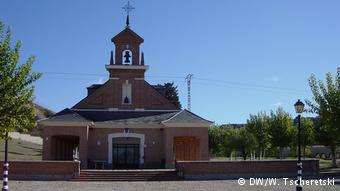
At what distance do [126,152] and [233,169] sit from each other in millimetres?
11501

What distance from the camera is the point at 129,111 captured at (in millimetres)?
40406

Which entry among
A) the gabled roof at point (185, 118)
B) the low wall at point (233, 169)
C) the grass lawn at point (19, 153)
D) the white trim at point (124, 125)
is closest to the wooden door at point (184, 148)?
the gabled roof at point (185, 118)

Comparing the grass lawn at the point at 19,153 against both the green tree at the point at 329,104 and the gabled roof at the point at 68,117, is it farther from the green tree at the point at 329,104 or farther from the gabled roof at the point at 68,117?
the green tree at the point at 329,104

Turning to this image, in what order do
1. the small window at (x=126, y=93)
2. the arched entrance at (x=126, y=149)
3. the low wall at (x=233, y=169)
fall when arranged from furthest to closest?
the small window at (x=126, y=93) → the arched entrance at (x=126, y=149) → the low wall at (x=233, y=169)

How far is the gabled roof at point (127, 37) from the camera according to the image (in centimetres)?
4100

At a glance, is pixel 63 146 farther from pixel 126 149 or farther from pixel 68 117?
pixel 126 149

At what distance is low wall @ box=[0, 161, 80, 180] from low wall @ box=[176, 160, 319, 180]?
753 cm

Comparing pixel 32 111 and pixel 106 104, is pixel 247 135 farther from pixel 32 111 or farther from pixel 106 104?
pixel 32 111

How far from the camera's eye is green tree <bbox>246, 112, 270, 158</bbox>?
174ft

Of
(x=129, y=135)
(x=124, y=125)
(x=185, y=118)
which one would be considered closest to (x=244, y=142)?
(x=185, y=118)

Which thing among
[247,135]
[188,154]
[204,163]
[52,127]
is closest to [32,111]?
[204,163]

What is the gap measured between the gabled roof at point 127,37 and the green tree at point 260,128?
20.0 meters

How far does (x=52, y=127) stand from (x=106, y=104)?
5427 millimetres

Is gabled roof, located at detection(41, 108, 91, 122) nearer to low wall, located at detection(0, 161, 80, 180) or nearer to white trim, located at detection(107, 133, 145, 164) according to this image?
white trim, located at detection(107, 133, 145, 164)
